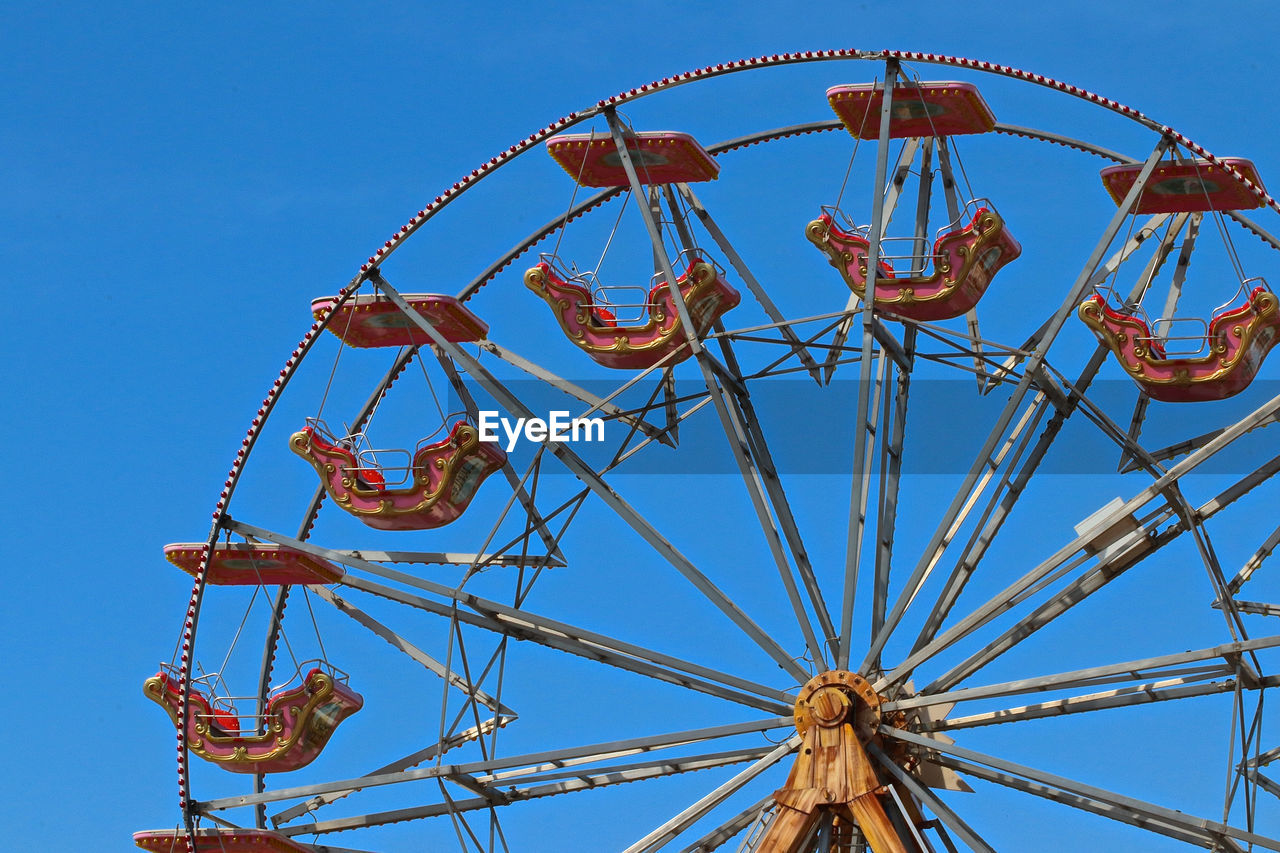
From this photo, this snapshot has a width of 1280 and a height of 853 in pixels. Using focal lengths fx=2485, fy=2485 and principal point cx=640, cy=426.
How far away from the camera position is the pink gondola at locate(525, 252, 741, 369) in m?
25.4

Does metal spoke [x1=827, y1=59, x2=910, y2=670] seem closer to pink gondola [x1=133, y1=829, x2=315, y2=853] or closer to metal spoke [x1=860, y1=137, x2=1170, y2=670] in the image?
metal spoke [x1=860, y1=137, x2=1170, y2=670]

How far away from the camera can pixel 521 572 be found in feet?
84.6

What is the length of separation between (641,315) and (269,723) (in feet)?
20.2

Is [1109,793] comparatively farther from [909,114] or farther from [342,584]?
[342,584]

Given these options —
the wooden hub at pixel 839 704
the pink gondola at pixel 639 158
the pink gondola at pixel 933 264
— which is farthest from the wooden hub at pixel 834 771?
the pink gondola at pixel 639 158

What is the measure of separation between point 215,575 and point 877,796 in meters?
8.09

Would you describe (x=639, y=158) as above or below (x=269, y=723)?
above

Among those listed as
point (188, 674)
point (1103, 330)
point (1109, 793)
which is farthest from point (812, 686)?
point (188, 674)

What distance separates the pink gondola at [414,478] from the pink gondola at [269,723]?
1.97m

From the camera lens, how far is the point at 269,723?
27.1m

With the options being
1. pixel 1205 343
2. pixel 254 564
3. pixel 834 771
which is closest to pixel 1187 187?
pixel 1205 343

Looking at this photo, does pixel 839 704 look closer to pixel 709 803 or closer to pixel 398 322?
pixel 709 803

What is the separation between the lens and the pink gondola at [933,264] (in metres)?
24.9

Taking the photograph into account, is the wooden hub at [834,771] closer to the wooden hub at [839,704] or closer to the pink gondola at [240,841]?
the wooden hub at [839,704]
